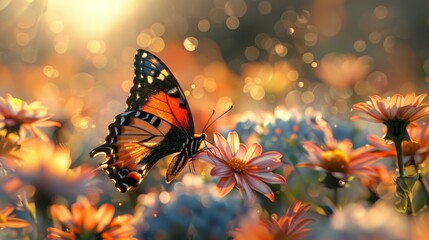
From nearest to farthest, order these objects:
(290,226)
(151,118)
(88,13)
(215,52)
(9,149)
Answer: (290,226) < (9,149) < (151,118) < (88,13) < (215,52)

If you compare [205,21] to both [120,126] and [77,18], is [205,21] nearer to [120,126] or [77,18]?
[77,18]

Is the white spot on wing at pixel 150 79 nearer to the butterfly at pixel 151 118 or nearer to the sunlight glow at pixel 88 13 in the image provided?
the butterfly at pixel 151 118

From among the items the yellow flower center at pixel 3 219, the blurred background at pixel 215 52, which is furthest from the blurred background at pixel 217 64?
the yellow flower center at pixel 3 219

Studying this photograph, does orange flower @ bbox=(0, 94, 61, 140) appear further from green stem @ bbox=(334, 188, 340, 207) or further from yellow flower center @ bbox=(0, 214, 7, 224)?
green stem @ bbox=(334, 188, 340, 207)

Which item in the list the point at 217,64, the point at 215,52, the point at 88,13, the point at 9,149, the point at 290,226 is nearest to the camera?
the point at 290,226

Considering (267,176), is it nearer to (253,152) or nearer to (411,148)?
(253,152)

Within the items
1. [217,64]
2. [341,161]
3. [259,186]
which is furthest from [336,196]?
[217,64]

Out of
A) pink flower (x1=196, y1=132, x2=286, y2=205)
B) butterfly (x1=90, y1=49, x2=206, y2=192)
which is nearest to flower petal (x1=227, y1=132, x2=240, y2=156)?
pink flower (x1=196, y1=132, x2=286, y2=205)
